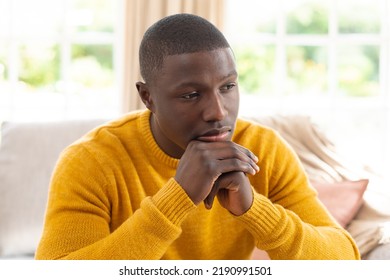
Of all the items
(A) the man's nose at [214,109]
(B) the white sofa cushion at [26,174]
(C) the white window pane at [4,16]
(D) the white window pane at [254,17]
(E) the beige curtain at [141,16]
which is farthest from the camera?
(D) the white window pane at [254,17]

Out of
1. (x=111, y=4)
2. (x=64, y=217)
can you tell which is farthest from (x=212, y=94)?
(x=111, y=4)

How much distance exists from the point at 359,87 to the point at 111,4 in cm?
152

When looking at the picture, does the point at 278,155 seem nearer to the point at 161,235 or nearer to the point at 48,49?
the point at 161,235

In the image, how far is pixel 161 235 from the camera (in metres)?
1.50

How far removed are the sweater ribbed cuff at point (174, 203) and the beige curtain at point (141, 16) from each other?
204 cm

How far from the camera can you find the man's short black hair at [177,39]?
→ 149cm

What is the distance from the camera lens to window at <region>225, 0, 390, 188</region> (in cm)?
384

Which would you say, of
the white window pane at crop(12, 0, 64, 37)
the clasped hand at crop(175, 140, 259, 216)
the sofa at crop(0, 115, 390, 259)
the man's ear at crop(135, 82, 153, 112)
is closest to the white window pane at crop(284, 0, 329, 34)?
the sofa at crop(0, 115, 390, 259)

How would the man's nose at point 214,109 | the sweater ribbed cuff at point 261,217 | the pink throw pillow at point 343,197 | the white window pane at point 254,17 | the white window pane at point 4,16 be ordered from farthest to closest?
the white window pane at point 254,17 → the white window pane at point 4,16 → the pink throw pillow at point 343,197 → the sweater ribbed cuff at point 261,217 → the man's nose at point 214,109

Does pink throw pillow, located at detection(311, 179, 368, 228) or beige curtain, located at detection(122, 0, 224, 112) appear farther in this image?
beige curtain, located at detection(122, 0, 224, 112)

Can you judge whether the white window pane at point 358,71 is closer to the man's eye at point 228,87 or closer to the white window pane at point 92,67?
the white window pane at point 92,67

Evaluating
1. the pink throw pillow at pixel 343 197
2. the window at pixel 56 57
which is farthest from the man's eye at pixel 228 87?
the window at pixel 56 57

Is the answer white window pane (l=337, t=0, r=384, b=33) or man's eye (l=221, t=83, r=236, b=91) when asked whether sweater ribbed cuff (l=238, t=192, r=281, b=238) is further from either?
white window pane (l=337, t=0, r=384, b=33)

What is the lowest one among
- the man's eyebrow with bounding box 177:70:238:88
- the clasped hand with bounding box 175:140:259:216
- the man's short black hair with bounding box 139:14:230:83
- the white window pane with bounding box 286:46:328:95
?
the white window pane with bounding box 286:46:328:95
